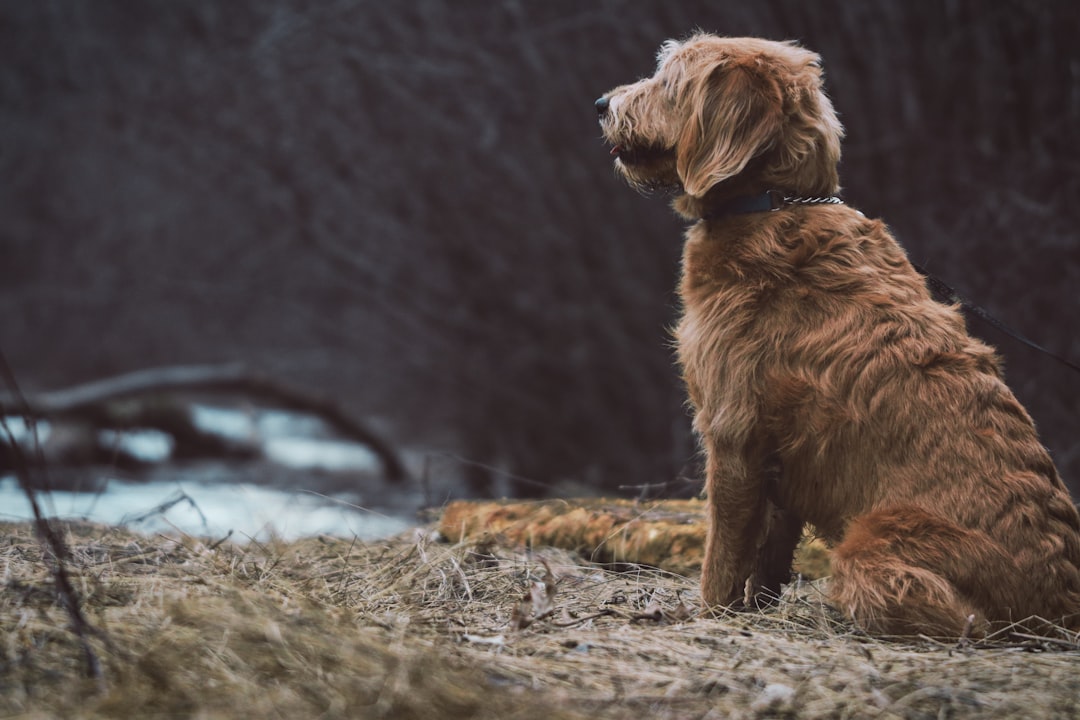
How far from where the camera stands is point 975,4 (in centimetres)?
590

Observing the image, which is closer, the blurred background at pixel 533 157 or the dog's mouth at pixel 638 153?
the dog's mouth at pixel 638 153

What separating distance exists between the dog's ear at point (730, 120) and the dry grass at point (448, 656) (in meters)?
1.35

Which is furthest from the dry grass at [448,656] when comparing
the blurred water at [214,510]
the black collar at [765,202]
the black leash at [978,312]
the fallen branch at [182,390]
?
the fallen branch at [182,390]

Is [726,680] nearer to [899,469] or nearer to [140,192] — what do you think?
[899,469]

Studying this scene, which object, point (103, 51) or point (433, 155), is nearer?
point (433, 155)

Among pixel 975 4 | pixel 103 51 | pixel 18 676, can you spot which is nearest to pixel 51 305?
pixel 103 51

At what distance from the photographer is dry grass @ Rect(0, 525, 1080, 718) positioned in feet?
5.90

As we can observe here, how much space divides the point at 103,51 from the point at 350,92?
3289 millimetres

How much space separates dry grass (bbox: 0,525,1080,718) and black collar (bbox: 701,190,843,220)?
1217 millimetres

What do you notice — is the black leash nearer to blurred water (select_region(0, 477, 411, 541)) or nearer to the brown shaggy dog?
the brown shaggy dog

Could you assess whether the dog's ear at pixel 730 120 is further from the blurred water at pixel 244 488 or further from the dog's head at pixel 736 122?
the blurred water at pixel 244 488

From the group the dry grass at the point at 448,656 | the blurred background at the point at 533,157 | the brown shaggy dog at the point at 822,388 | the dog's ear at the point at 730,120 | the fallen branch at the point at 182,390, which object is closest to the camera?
the dry grass at the point at 448,656

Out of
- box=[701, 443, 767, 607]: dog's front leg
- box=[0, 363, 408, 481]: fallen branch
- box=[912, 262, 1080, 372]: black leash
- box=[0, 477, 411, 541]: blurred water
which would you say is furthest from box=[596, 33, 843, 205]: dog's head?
box=[0, 363, 408, 481]: fallen branch

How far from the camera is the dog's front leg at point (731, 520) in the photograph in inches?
116
